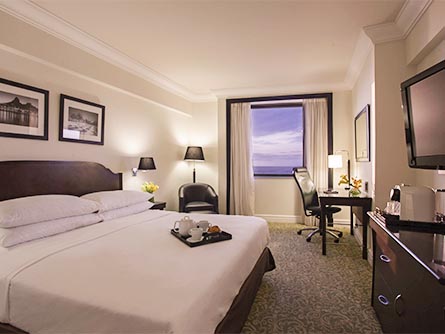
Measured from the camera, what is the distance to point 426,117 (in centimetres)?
181

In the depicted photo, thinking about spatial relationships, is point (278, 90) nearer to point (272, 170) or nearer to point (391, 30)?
point (272, 170)

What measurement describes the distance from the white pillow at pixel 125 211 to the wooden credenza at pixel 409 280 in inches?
94.7

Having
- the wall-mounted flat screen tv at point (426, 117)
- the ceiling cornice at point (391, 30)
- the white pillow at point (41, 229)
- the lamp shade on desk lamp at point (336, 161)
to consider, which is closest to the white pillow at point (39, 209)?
the white pillow at point (41, 229)

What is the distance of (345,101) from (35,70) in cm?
481

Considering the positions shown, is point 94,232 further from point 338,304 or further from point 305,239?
point 305,239

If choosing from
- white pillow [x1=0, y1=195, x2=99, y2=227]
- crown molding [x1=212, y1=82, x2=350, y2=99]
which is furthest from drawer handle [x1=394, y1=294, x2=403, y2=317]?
crown molding [x1=212, y1=82, x2=350, y2=99]

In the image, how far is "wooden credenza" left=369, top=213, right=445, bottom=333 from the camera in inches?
44.4

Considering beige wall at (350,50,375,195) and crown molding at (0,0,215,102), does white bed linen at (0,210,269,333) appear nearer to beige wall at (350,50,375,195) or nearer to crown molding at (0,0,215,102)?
crown molding at (0,0,215,102)

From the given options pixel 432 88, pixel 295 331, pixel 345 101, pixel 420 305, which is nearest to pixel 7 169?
pixel 295 331

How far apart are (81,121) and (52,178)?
2.56ft

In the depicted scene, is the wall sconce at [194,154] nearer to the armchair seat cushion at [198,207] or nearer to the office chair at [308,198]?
the armchair seat cushion at [198,207]

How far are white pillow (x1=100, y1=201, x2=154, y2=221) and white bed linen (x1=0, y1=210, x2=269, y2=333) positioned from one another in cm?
66

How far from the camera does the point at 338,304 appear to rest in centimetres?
230

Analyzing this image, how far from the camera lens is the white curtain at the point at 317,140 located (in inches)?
201
